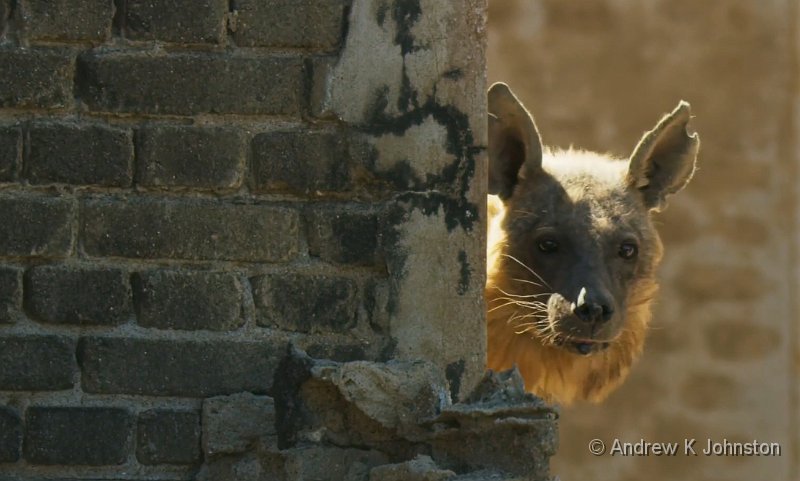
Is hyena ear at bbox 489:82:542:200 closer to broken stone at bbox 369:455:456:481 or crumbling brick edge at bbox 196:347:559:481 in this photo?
crumbling brick edge at bbox 196:347:559:481

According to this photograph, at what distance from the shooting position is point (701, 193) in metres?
9.71

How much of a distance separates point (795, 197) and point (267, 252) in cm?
615

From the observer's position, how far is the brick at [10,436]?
13.5ft

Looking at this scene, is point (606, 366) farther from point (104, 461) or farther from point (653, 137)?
point (104, 461)

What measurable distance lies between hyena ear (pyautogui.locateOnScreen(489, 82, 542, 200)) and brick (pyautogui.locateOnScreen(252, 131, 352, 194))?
4.06ft

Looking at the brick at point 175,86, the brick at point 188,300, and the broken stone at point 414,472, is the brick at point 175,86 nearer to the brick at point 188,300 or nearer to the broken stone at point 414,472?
the brick at point 188,300

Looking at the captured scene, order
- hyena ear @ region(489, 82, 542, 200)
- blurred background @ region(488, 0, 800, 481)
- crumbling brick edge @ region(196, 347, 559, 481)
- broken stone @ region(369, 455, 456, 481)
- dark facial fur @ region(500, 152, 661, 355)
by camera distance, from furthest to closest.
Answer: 1. blurred background @ region(488, 0, 800, 481)
2. dark facial fur @ region(500, 152, 661, 355)
3. hyena ear @ region(489, 82, 542, 200)
4. crumbling brick edge @ region(196, 347, 559, 481)
5. broken stone @ region(369, 455, 456, 481)

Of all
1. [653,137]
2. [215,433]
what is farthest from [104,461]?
[653,137]

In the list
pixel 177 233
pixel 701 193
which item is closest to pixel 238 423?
pixel 177 233

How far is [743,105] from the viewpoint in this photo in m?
9.83

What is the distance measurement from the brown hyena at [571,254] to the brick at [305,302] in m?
1.40

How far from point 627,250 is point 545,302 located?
0.40 metres

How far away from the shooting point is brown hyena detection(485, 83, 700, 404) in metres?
5.57

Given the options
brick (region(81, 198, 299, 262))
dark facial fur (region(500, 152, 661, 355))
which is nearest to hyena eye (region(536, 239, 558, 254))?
dark facial fur (region(500, 152, 661, 355))
